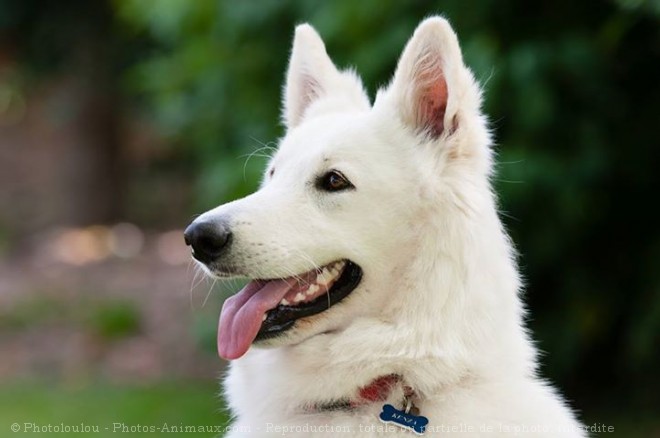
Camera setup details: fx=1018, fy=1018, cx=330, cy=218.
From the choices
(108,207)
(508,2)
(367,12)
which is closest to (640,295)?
(508,2)

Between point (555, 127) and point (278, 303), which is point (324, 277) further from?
point (555, 127)

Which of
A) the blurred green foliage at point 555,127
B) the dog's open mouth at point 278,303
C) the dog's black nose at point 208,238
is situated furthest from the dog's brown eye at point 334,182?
the blurred green foliage at point 555,127

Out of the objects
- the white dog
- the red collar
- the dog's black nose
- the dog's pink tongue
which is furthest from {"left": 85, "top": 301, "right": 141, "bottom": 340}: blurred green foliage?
the red collar

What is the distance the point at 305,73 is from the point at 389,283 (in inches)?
45.0

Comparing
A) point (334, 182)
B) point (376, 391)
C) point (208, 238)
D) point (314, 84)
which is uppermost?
point (314, 84)

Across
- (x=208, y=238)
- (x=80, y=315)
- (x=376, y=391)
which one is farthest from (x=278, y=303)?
(x=80, y=315)

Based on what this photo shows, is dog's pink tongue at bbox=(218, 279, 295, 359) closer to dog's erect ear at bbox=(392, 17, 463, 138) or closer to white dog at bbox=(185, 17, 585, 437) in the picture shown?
white dog at bbox=(185, 17, 585, 437)

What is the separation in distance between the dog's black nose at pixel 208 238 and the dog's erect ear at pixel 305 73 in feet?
3.29

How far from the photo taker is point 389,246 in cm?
338

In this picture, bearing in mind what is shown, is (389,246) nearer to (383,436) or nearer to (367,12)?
(383,436)

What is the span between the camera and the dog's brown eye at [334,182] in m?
3.44

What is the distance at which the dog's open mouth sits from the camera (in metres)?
3.30

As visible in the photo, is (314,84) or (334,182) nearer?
(334,182)

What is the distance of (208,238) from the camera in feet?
10.7
